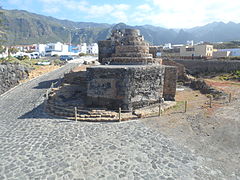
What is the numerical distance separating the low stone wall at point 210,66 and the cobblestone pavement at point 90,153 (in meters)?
29.6

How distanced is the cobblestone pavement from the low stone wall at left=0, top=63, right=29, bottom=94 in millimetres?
8611

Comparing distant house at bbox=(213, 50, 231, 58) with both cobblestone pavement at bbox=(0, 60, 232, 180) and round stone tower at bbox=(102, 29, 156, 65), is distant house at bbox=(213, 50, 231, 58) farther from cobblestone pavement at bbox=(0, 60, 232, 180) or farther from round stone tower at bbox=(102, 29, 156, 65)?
cobblestone pavement at bbox=(0, 60, 232, 180)

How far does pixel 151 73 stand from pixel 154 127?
12.6 feet

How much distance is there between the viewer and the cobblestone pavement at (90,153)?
6.07 metres

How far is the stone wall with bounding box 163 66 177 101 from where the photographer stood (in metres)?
14.8

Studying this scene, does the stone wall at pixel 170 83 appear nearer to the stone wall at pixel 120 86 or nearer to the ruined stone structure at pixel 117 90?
the ruined stone structure at pixel 117 90

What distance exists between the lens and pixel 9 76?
62.9 ft

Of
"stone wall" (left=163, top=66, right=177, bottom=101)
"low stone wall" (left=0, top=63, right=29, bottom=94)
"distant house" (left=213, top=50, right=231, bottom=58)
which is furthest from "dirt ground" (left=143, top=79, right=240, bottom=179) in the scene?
"distant house" (left=213, top=50, right=231, bottom=58)

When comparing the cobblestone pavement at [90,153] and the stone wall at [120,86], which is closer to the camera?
the cobblestone pavement at [90,153]

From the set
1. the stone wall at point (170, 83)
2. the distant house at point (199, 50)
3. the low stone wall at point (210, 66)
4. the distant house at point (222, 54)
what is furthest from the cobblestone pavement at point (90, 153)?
the distant house at point (199, 50)

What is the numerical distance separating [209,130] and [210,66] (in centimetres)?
2955

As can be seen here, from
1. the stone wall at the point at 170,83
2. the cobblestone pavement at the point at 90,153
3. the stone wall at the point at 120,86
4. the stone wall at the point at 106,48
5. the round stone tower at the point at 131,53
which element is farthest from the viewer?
the stone wall at the point at 106,48

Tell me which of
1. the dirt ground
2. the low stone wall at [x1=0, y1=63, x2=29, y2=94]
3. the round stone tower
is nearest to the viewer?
the dirt ground

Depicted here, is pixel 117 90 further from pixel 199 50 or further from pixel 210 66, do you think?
pixel 199 50
